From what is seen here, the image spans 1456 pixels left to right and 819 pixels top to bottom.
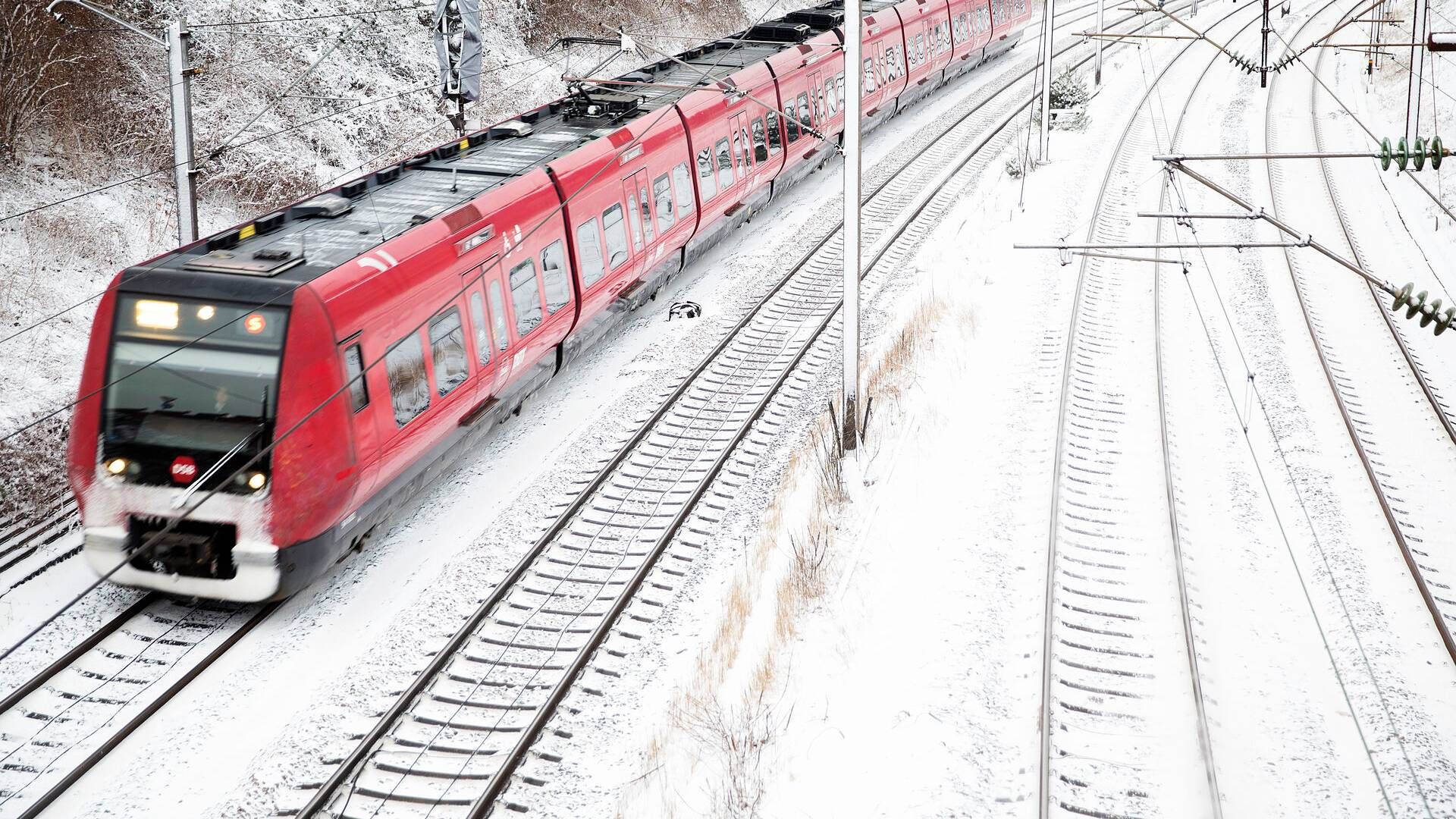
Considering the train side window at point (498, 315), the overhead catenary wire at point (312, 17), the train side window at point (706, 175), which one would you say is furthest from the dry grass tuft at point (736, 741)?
the overhead catenary wire at point (312, 17)

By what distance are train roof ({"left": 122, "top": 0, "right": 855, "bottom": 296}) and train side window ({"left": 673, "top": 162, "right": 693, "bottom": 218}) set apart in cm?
89

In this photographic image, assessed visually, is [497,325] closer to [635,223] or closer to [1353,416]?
[635,223]

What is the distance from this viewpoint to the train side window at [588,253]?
44.2ft

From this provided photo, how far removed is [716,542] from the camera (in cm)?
1091

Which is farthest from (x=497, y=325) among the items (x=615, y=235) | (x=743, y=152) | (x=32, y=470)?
(x=743, y=152)

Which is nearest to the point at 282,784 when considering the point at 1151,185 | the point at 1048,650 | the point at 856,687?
the point at 856,687

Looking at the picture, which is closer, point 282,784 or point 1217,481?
point 282,784

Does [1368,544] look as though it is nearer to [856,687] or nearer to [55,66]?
[856,687]

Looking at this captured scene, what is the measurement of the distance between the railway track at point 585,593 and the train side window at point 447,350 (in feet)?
5.41

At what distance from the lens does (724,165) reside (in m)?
17.8

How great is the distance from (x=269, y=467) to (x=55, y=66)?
39.5 ft

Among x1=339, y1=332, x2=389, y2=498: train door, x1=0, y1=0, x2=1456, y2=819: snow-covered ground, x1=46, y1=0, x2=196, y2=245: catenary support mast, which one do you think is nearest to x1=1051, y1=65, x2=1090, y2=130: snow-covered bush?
x1=0, y1=0, x2=1456, y2=819: snow-covered ground

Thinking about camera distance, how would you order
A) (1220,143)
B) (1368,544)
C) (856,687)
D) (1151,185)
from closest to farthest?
(856,687), (1368,544), (1151,185), (1220,143)

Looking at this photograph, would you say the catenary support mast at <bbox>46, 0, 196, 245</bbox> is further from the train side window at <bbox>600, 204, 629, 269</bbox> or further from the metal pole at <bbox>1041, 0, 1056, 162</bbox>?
the metal pole at <bbox>1041, 0, 1056, 162</bbox>
